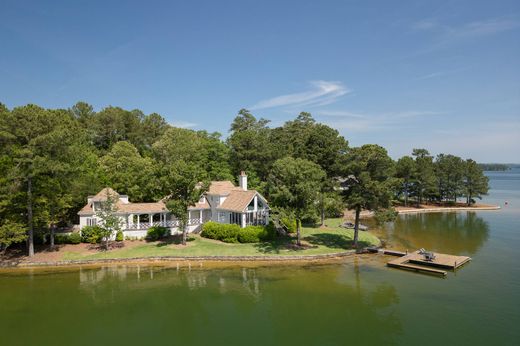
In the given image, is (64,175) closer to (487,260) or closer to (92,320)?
(92,320)

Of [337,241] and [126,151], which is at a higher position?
[126,151]

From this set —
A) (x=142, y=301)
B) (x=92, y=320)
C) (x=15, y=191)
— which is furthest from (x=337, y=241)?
(x=15, y=191)

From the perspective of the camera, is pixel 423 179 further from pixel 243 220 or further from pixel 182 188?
pixel 182 188

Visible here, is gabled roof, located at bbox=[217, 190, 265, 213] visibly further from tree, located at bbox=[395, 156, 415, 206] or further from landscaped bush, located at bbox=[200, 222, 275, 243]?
tree, located at bbox=[395, 156, 415, 206]

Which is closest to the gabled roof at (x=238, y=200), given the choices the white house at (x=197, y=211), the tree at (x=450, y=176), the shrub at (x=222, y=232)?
the white house at (x=197, y=211)

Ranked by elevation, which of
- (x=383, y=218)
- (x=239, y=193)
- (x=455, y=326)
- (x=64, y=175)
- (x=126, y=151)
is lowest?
(x=455, y=326)

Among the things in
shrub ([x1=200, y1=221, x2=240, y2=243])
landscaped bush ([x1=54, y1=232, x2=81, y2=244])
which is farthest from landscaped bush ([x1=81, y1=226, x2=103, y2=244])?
shrub ([x1=200, y1=221, x2=240, y2=243])
